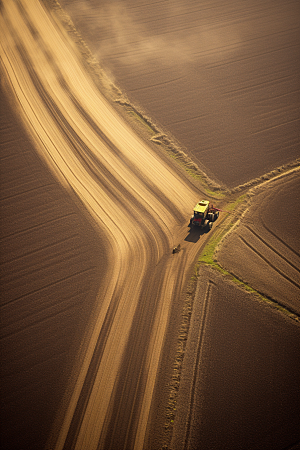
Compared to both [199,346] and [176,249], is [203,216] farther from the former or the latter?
[199,346]

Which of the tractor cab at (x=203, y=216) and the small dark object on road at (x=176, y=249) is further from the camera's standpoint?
the tractor cab at (x=203, y=216)

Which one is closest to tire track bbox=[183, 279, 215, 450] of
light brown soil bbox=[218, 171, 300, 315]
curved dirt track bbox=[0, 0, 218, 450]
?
curved dirt track bbox=[0, 0, 218, 450]

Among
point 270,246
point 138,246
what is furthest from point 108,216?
point 270,246

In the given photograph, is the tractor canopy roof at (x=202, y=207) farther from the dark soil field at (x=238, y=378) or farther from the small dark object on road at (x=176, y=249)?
the dark soil field at (x=238, y=378)

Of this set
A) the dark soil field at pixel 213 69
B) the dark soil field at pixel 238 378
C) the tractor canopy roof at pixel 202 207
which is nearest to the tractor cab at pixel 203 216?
the tractor canopy roof at pixel 202 207

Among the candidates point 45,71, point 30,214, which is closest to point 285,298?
point 30,214

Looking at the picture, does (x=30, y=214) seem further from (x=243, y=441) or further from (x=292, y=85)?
(x=292, y=85)
